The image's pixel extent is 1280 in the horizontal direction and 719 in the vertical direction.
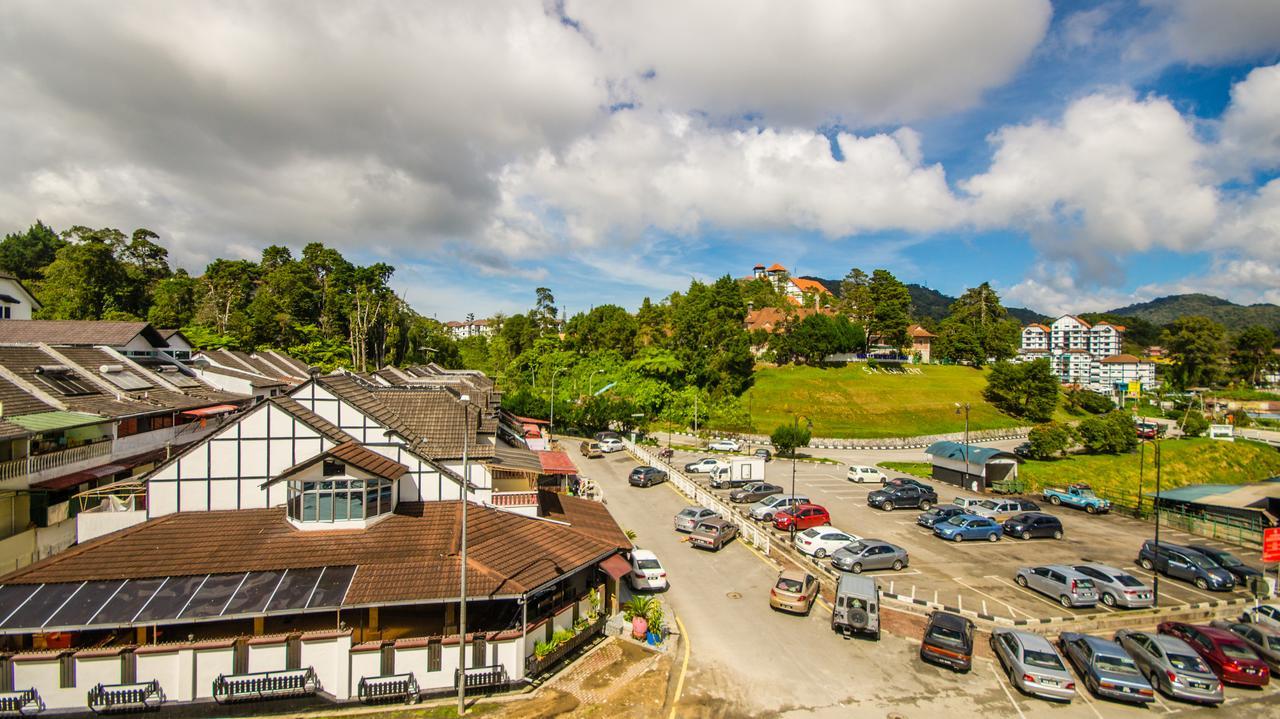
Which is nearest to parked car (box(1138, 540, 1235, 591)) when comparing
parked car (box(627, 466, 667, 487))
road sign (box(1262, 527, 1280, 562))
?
road sign (box(1262, 527, 1280, 562))

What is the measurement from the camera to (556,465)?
1091 inches

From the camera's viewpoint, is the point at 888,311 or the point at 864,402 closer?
the point at 864,402

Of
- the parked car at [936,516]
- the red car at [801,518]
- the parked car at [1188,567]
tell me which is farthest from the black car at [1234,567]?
the red car at [801,518]

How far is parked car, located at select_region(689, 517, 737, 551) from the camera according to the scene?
29.7 metres

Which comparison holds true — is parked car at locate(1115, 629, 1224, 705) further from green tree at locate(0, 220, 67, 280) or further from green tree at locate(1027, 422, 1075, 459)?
green tree at locate(0, 220, 67, 280)

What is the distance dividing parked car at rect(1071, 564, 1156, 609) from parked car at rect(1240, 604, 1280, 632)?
108 inches

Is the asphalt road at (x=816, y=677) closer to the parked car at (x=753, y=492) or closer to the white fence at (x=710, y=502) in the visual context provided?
the white fence at (x=710, y=502)

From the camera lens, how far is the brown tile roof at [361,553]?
17.1 meters

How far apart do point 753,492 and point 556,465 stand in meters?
16.9

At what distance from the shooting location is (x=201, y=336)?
68.5 m

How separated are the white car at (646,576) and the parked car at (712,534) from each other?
5069 millimetres

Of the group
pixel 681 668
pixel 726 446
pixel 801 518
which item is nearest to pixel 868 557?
pixel 801 518

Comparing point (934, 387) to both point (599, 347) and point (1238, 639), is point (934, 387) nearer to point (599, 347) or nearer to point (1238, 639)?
point (599, 347)

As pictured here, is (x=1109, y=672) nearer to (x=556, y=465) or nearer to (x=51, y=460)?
(x=556, y=465)
